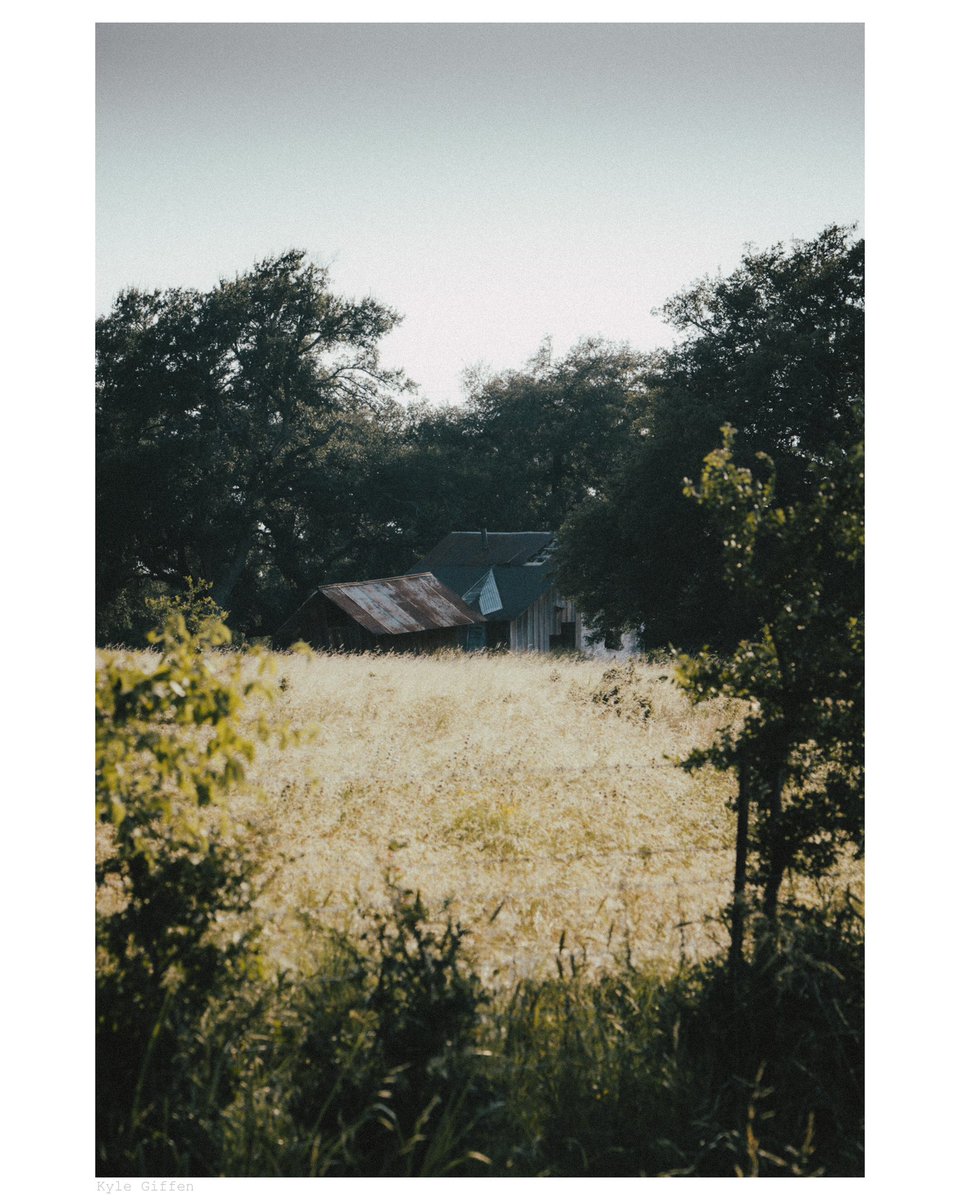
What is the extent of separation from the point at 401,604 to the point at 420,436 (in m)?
10.0

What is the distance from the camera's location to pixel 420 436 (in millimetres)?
28688

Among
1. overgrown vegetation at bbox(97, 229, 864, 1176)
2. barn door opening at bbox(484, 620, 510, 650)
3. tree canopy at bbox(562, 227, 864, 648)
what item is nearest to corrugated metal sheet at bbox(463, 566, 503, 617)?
barn door opening at bbox(484, 620, 510, 650)

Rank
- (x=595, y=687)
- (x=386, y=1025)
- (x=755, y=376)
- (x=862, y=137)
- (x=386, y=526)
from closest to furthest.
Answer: (x=386, y=1025), (x=862, y=137), (x=595, y=687), (x=755, y=376), (x=386, y=526)

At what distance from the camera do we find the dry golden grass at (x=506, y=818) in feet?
13.0

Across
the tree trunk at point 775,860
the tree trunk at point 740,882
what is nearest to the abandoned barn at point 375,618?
the tree trunk at point 740,882

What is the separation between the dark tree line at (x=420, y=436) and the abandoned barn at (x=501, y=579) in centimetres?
123

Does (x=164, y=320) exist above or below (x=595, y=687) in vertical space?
above

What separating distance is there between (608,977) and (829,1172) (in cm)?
96

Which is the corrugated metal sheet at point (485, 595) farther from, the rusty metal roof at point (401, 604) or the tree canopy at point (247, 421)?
the tree canopy at point (247, 421)

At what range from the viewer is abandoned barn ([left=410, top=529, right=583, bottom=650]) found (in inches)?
1021

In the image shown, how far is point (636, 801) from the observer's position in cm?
633

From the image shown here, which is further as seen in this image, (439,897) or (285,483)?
(285,483)
